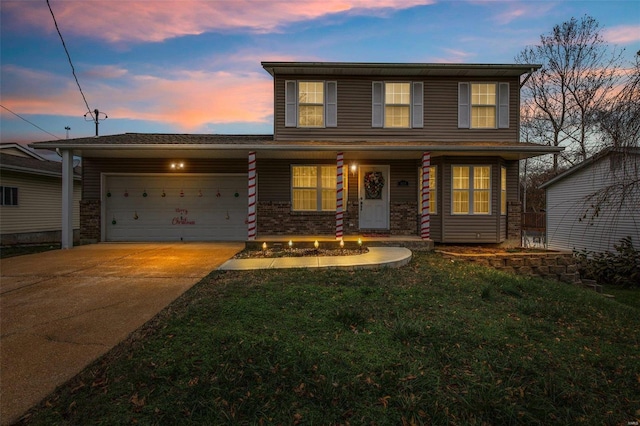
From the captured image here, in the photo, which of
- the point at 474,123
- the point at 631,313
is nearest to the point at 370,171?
the point at 474,123

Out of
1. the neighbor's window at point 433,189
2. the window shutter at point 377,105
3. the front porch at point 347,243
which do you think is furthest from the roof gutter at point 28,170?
the neighbor's window at point 433,189

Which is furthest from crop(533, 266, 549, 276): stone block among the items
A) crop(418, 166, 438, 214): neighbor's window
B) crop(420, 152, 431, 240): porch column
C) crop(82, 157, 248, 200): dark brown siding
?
crop(82, 157, 248, 200): dark brown siding

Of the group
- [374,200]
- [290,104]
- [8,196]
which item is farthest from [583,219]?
[8,196]

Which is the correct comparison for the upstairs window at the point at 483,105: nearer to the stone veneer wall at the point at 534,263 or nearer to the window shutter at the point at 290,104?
the stone veneer wall at the point at 534,263

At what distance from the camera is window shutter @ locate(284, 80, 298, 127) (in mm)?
10445

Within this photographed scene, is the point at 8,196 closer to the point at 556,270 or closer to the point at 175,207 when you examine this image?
the point at 175,207

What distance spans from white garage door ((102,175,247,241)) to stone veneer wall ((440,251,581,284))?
7011 millimetres

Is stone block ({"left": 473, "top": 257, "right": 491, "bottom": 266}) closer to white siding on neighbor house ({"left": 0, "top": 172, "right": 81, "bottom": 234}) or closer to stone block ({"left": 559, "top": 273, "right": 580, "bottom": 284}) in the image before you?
stone block ({"left": 559, "top": 273, "right": 580, "bottom": 284})

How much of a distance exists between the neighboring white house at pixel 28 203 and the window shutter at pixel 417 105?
47.2ft

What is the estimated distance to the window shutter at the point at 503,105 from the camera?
10430 mm

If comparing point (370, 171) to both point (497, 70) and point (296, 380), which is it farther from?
point (296, 380)

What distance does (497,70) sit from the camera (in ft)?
33.0

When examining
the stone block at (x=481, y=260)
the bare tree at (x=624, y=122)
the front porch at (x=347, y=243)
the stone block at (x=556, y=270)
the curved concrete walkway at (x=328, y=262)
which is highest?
the bare tree at (x=624, y=122)

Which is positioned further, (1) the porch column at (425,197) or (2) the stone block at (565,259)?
(1) the porch column at (425,197)
